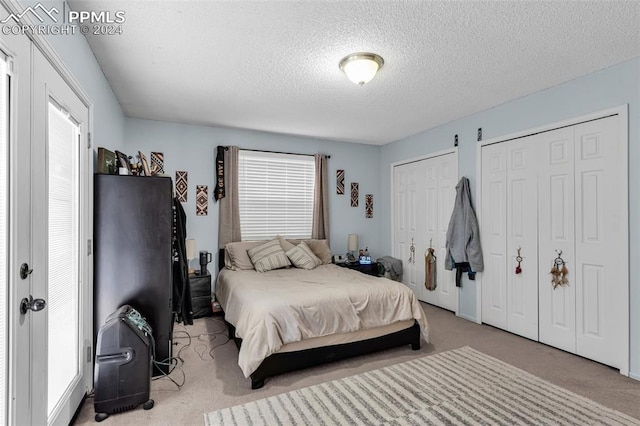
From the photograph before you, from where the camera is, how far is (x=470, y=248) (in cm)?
391

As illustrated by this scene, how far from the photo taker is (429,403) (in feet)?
7.16

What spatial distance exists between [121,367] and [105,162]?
1.51 meters

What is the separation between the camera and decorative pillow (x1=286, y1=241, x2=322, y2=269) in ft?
14.0

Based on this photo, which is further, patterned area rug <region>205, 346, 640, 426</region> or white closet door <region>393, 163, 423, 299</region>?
white closet door <region>393, 163, 423, 299</region>

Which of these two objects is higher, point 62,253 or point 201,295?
point 62,253

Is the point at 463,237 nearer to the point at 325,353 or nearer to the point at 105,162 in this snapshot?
the point at 325,353

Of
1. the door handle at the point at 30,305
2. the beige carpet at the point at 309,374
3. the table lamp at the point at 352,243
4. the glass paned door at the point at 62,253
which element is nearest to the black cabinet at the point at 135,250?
the glass paned door at the point at 62,253

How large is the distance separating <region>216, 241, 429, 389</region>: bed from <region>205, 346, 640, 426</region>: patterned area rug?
0.90 ft

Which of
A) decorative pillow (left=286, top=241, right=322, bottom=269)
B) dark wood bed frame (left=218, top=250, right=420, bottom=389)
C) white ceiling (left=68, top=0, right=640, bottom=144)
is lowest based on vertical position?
dark wood bed frame (left=218, top=250, right=420, bottom=389)

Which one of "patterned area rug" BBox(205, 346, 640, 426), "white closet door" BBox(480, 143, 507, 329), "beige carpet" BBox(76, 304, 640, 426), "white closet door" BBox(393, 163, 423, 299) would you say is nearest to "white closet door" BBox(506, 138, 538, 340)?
"white closet door" BBox(480, 143, 507, 329)

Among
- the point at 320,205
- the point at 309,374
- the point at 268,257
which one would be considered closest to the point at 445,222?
the point at 320,205

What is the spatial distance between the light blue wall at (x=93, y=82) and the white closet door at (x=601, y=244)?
408 cm

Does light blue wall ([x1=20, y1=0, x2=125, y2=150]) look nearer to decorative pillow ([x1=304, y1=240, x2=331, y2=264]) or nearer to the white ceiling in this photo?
the white ceiling

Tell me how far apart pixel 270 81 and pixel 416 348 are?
9.76 feet
